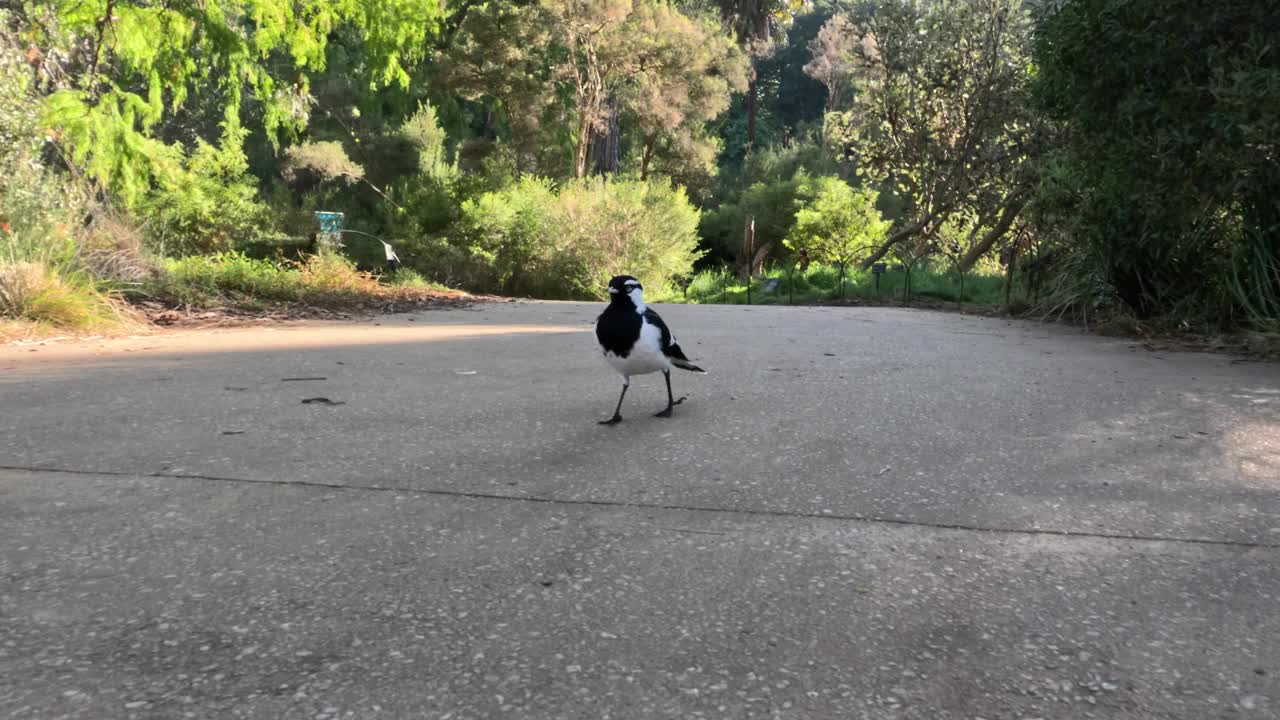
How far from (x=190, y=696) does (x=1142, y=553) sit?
205 cm

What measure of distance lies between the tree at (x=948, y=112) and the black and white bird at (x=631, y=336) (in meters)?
11.3

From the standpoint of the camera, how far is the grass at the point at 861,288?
12.3 metres

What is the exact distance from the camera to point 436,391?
13.4 ft

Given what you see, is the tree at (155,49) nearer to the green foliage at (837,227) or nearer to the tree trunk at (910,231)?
the tree trunk at (910,231)

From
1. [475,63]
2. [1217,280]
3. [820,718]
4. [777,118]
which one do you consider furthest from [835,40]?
[820,718]

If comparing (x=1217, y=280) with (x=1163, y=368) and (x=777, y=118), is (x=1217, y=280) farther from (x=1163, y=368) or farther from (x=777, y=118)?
(x=777, y=118)

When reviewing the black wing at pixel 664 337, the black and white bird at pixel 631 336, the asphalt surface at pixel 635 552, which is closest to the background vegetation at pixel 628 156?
the asphalt surface at pixel 635 552

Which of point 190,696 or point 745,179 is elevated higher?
point 745,179

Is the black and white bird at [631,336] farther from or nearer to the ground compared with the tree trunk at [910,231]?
nearer to the ground

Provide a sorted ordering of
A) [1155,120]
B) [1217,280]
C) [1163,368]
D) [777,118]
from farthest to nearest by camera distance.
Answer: [777,118] < [1217,280] < [1155,120] < [1163,368]

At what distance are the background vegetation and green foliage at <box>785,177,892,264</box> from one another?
73 mm

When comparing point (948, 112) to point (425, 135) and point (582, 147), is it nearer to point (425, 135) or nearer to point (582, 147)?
point (582, 147)

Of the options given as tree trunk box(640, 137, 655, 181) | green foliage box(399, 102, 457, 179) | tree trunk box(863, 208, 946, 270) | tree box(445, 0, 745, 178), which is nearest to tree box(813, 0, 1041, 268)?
tree trunk box(863, 208, 946, 270)

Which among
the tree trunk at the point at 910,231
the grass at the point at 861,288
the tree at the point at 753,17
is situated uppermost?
the tree at the point at 753,17
